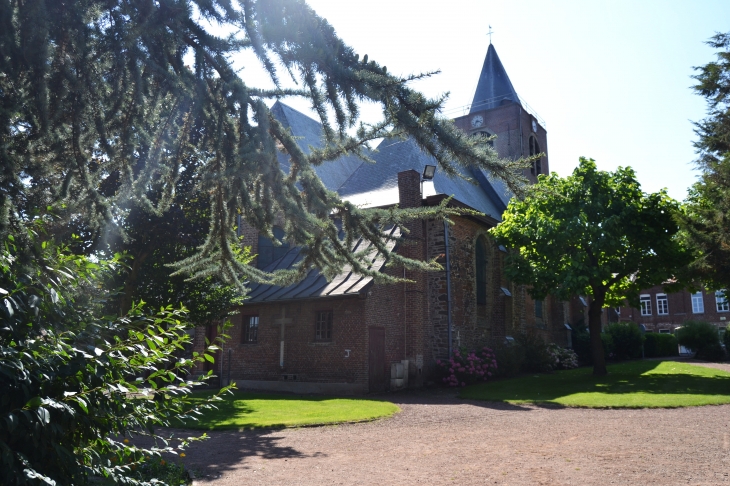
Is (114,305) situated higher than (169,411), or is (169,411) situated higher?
(114,305)

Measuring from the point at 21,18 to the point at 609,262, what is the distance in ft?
57.5

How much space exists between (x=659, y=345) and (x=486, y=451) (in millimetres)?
33288

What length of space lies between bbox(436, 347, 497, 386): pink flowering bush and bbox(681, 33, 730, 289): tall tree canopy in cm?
693

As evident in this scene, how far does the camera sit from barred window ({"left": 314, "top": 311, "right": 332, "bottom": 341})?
18.1m

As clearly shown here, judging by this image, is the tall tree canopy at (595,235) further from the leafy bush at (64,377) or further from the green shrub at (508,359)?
the leafy bush at (64,377)

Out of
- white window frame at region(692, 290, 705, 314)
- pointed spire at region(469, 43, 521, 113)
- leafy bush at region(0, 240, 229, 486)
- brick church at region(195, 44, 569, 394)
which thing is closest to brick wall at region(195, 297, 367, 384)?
brick church at region(195, 44, 569, 394)

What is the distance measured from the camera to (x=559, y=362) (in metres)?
24.2

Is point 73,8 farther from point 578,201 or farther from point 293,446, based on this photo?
point 578,201

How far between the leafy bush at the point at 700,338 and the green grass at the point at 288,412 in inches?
1012

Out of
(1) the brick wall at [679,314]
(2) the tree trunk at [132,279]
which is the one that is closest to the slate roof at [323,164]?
(2) the tree trunk at [132,279]

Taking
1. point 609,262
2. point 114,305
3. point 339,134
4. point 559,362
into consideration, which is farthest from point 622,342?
point 339,134

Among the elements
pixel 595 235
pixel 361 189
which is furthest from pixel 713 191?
pixel 361 189

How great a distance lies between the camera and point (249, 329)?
20453 millimetres

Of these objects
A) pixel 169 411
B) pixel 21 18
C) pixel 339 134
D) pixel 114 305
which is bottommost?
pixel 169 411
